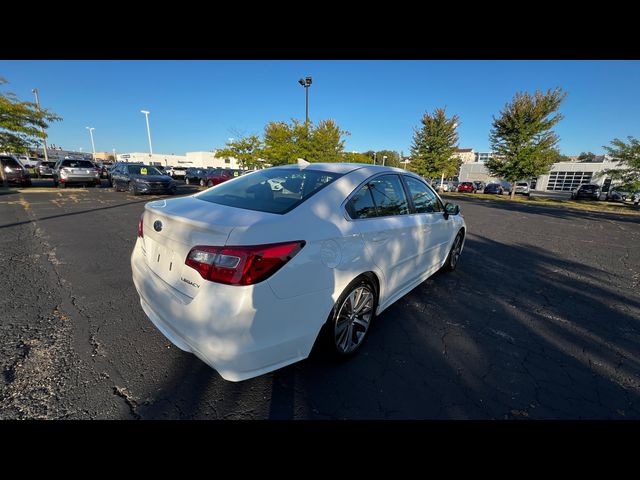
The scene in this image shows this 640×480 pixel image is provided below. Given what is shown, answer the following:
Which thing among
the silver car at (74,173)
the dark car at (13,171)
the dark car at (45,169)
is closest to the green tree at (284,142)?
the silver car at (74,173)

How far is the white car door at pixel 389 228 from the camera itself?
2.35 meters

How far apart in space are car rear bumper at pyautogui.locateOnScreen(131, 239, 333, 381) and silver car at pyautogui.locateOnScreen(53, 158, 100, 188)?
19.0 m

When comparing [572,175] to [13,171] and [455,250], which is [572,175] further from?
[13,171]

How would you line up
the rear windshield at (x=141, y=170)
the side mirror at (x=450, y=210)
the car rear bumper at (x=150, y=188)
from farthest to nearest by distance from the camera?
the rear windshield at (x=141, y=170)
the car rear bumper at (x=150, y=188)
the side mirror at (x=450, y=210)

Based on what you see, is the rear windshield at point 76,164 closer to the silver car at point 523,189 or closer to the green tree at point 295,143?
the green tree at point 295,143

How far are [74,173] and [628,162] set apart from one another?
33195mm

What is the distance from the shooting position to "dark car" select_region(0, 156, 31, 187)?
1526 centimetres

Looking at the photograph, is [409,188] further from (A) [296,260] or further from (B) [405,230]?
(A) [296,260]

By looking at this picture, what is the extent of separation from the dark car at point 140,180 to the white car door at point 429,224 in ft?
45.8

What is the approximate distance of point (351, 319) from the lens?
2.35 meters

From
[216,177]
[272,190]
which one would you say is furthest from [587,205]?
[216,177]
